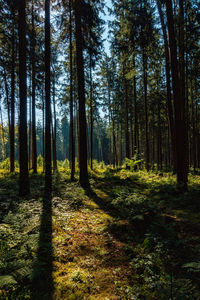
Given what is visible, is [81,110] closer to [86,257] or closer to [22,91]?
[22,91]

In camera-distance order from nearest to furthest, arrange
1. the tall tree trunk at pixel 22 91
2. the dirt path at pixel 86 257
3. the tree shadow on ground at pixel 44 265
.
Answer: the tree shadow on ground at pixel 44 265, the dirt path at pixel 86 257, the tall tree trunk at pixel 22 91

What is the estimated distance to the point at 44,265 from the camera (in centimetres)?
326

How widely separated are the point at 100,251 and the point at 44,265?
49.1 inches

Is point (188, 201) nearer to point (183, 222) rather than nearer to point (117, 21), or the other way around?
point (183, 222)

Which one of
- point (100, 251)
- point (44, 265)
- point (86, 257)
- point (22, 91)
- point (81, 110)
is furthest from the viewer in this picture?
point (81, 110)

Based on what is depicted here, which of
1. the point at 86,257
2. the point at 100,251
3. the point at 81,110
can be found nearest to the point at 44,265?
the point at 86,257

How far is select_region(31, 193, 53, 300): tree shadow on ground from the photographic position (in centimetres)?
256

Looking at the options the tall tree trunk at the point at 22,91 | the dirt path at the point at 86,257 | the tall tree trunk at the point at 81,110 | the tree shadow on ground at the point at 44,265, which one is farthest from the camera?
the tall tree trunk at the point at 81,110

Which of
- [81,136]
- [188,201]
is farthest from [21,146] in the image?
[188,201]

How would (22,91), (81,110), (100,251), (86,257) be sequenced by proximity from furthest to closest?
(81,110) → (22,91) → (100,251) → (86,257)

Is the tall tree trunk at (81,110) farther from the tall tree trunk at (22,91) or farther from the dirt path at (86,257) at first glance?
the dirt path at (86,257)

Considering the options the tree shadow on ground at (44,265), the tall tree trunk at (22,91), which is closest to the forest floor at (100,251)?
the tree shadow on ground at (44,265)

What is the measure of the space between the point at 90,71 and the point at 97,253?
634 inches

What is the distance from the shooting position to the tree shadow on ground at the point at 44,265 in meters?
2.56
